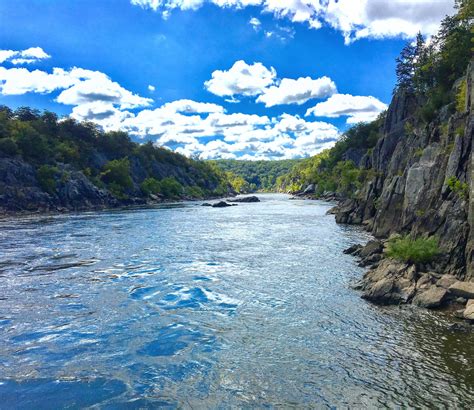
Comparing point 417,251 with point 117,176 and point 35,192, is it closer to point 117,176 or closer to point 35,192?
point 35,192

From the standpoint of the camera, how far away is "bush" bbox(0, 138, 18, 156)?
80.6m

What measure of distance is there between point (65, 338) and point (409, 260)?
681 inches

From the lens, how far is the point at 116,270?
86.1 feet

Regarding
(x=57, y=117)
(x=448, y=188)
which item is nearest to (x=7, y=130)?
(x=57, y=117)

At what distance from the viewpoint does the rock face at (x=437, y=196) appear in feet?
67.7

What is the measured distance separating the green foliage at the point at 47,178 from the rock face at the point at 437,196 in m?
61.7

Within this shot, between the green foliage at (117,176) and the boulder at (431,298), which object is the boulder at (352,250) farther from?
the green foliage at (117,176)

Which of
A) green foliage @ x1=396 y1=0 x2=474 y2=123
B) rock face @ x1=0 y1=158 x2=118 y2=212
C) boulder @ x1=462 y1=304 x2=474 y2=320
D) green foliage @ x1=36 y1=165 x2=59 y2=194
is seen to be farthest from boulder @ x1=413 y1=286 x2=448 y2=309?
green foliage @ x1=36 y1=165 x2=59 y2=194

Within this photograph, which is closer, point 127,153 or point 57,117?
point 57,117

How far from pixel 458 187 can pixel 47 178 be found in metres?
81.2

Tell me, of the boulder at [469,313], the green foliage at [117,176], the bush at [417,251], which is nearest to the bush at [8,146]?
the green foliage at [117,176]

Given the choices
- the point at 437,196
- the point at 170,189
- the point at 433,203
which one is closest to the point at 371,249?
the point at 433,203

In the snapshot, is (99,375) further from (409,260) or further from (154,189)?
(154,189)

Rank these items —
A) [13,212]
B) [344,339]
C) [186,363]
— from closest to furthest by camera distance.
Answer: [186,363]
[344,339]
[13,212]
